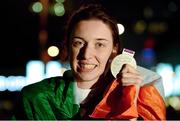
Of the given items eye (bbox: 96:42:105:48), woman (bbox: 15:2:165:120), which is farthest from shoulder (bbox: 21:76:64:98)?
eye (bbox: 96:42:105:48)

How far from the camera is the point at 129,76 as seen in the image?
884 millimetres

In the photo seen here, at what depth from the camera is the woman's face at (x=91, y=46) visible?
35.3 inches

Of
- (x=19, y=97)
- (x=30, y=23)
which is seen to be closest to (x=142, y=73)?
(x=19, y=97)

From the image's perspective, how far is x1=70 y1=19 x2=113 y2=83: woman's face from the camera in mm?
897

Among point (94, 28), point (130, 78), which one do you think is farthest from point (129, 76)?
point (94, 28)

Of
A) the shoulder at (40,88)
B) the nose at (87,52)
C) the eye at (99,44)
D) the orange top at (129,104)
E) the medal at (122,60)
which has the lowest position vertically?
the orange top at (129,104)

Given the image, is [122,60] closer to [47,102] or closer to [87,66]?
[87,66]

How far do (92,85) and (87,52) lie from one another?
8 cm

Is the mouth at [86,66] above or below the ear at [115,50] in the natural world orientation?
below

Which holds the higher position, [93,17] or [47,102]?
[93,17]

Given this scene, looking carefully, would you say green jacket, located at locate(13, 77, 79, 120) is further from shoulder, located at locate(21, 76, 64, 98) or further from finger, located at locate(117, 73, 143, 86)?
finger, located at locate(117, 73, 143, 86)

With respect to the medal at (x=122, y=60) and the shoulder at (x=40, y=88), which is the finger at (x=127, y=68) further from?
the shoulder at (x=40, y=88)

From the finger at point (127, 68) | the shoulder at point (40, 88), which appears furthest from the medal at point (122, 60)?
the shoulder at point (40, 88)

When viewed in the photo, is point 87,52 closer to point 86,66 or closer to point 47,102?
point 86,66
